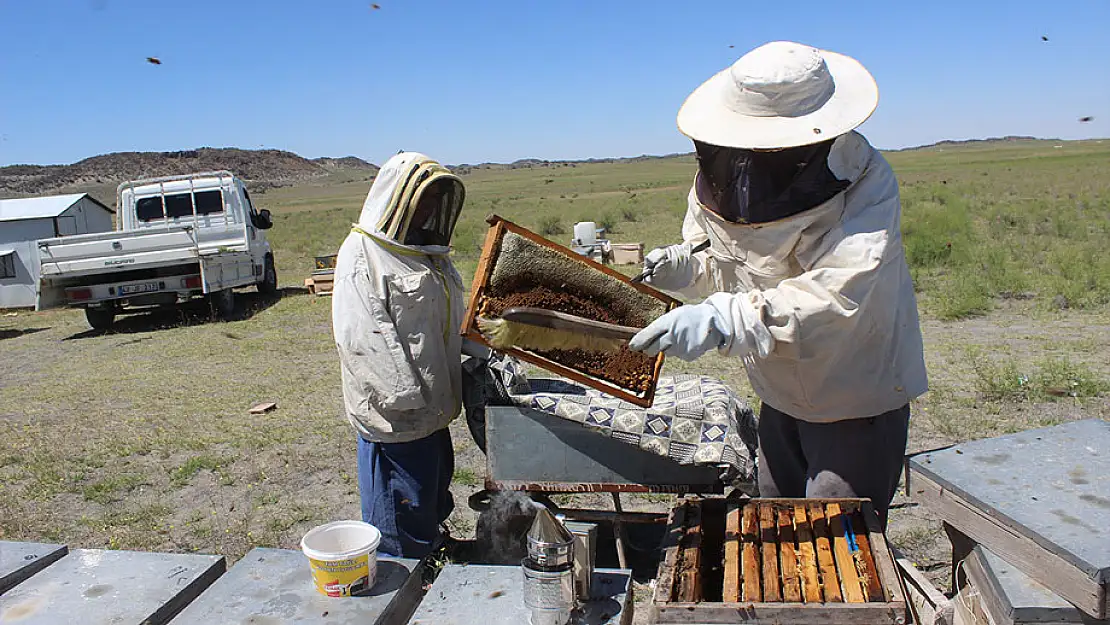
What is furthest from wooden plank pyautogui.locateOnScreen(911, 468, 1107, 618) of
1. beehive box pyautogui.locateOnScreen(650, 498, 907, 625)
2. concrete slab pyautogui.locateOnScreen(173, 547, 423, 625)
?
concrete slab pyautogui.locateOnScreen(173, 547, 423, 625)

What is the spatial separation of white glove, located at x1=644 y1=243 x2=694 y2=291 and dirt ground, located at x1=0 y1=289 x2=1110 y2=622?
1.82 metres

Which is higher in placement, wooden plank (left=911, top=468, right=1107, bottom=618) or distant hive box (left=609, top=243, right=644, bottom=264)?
wooden plank (left=911, top=468, right=1107, bottom=618)

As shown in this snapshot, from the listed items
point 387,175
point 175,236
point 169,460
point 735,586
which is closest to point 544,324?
point 735,586

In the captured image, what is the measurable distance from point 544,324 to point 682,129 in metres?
0.77

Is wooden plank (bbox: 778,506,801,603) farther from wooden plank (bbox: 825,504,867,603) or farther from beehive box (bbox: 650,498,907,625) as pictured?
wooden plank (bbox: 825,504,867,603)

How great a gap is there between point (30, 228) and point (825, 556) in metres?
19.2

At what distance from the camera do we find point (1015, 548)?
94.3 inches

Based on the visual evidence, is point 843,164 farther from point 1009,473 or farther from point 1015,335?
point 1015,335

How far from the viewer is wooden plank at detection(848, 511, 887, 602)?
2.15 meters

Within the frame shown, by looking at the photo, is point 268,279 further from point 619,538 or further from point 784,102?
point 784,102

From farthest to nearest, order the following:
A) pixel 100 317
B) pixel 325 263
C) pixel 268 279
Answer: pixel 325 263 → pixel 268 279 → pixel 100 317

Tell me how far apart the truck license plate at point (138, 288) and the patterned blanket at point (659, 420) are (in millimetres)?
9982

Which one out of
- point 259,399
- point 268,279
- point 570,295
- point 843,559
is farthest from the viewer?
point 268,279

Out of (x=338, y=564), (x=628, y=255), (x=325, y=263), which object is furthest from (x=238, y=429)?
(x=325, y=263)
